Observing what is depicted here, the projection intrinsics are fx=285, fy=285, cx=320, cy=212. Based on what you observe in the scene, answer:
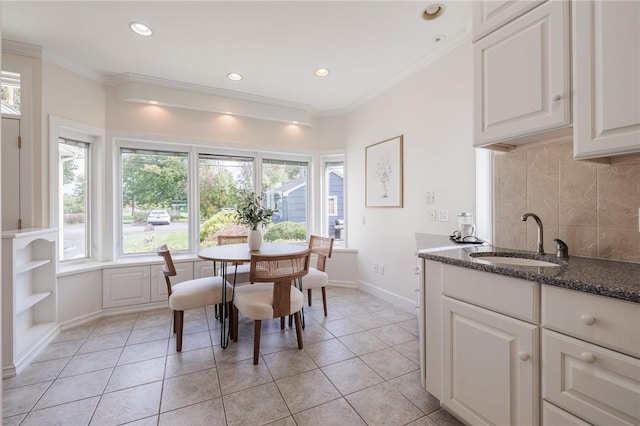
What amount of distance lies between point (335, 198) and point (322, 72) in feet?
6.33

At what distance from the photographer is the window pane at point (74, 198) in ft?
10.1

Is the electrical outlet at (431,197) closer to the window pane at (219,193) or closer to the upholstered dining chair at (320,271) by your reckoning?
the upholstered dining chair at (320,271)

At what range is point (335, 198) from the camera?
458 centimetres

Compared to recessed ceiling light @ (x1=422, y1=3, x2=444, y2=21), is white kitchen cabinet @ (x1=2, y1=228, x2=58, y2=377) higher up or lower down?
lower down

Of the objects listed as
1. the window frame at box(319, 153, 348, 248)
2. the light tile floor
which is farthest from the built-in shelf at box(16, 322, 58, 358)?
the window frame at box(319, 153, 348, 248)

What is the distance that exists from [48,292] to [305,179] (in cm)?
327

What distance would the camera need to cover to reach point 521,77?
1.47 m

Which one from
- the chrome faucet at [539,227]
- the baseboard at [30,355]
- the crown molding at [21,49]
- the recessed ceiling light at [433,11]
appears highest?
the recessed ceiling light at [433,11]

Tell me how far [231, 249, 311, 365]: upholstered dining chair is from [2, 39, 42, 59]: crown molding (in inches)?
115

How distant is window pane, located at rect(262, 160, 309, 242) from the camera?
4.32 metres

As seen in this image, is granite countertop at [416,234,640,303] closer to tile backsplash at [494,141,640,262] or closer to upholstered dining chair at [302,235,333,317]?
tile backsplash at [494,141,640,262]

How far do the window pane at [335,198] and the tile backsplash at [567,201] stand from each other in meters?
2.70

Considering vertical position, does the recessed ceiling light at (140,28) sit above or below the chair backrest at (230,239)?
above

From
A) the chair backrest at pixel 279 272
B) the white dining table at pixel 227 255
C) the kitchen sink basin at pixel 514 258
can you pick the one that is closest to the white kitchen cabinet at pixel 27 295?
Answer: the white dining table at pixel 227 255
